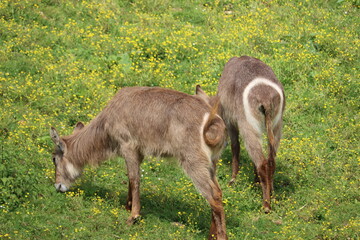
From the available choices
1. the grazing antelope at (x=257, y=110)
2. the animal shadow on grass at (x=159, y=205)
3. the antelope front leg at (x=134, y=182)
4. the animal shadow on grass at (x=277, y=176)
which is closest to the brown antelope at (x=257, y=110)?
the grazing antelope at (x=257, y=110)

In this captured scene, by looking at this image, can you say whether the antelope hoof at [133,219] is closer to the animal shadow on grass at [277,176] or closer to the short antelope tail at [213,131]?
the short antelope tail at [213,131]

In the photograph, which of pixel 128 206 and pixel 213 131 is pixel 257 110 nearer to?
pixel 213 131

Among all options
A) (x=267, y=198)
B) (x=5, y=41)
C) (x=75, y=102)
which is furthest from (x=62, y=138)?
(x=5, y=41)

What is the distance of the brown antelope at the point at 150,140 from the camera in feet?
21.2

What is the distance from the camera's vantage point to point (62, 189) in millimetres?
7316

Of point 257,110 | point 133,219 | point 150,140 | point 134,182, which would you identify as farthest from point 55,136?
point 257,110

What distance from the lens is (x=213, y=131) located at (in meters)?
6.53

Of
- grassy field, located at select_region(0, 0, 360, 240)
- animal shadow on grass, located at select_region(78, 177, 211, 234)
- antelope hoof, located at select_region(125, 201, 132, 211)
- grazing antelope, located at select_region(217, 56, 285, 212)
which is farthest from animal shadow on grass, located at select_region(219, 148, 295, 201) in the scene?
antelope hoof, located at select_region(125, 201, 132, 211)

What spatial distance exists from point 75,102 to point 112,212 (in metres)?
2.78

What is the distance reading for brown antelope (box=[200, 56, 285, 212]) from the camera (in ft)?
24.4

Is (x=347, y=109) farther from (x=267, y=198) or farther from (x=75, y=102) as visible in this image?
(x=75, y=102)

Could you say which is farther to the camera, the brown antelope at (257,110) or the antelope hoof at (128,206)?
the brown antelope at (257,110)

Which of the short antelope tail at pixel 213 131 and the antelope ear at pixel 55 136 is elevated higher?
the short antelope tail at pixel 213 131

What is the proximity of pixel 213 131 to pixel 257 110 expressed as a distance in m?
1.16
